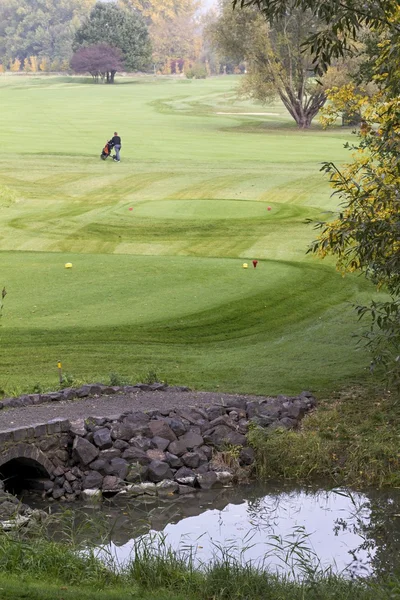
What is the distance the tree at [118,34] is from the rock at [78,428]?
8135 cm

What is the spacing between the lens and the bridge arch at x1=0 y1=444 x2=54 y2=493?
485 inches

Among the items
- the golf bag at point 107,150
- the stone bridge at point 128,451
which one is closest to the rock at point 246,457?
the stone bridge at point 128,451

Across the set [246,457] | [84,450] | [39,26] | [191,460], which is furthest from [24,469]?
[39,26]

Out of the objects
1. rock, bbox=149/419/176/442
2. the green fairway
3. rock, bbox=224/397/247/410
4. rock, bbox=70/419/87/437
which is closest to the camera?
rock, bbox=70/419/87/437

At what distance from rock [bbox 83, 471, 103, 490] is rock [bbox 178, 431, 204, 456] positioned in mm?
1356

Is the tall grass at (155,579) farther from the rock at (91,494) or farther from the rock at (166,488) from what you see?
the rock at (166,488)

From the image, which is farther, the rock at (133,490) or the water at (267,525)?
the rock at (133,490)

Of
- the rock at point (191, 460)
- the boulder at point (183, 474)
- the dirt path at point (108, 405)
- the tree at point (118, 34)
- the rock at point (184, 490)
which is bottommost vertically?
the rock at point (184, 490)

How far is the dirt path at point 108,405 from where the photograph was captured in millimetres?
13211

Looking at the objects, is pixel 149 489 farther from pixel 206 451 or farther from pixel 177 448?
pixel 206 451

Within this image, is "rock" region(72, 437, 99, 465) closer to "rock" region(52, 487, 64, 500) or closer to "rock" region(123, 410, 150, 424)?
"rock" region(52, 487, 64, 500)

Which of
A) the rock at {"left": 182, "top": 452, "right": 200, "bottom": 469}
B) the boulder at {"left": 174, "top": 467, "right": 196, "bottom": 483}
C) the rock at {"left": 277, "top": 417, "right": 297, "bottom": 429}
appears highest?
the rock at {"left": 277, "top": 417, "right": 297, "bottom": 429}

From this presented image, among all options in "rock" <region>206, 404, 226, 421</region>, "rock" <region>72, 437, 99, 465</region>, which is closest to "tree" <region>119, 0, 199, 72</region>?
"rock" <region>206, 404, 226, 421</region>

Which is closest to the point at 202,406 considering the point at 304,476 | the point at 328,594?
the point at 304,476
